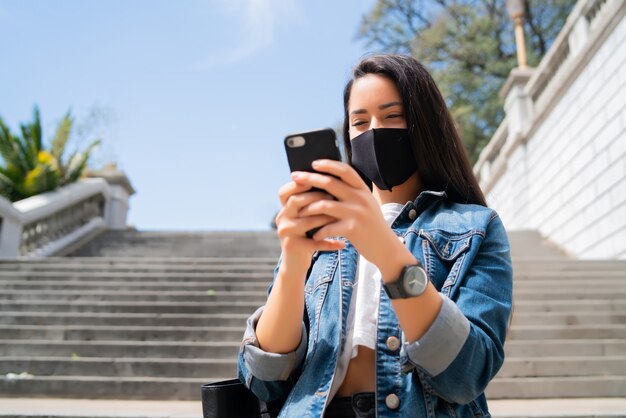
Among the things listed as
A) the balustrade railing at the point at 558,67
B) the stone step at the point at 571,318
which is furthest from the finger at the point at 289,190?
the balustrade railing at the point at 558,67

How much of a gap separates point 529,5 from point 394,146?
22697mm

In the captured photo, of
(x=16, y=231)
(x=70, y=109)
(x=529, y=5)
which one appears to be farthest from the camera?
(x=529, y=5)

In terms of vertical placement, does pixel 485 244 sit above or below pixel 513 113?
above

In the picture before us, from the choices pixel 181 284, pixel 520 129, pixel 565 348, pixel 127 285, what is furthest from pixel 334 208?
pixel 520 129

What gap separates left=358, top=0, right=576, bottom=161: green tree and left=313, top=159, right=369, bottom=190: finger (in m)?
19.9

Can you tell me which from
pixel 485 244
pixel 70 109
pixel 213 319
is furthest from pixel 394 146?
pixel 70 109

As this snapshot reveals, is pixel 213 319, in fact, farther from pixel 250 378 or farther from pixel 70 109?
pixel 70 109

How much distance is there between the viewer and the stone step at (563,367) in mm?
4602

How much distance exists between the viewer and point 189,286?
271 inches

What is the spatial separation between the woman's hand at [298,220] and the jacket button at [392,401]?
33 centimetres

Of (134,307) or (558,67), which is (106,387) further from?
(558,67)

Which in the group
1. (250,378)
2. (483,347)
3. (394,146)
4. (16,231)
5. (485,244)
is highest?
(394,146)

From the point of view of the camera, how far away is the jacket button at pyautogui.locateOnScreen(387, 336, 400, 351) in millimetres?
1149

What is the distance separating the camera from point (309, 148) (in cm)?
104
